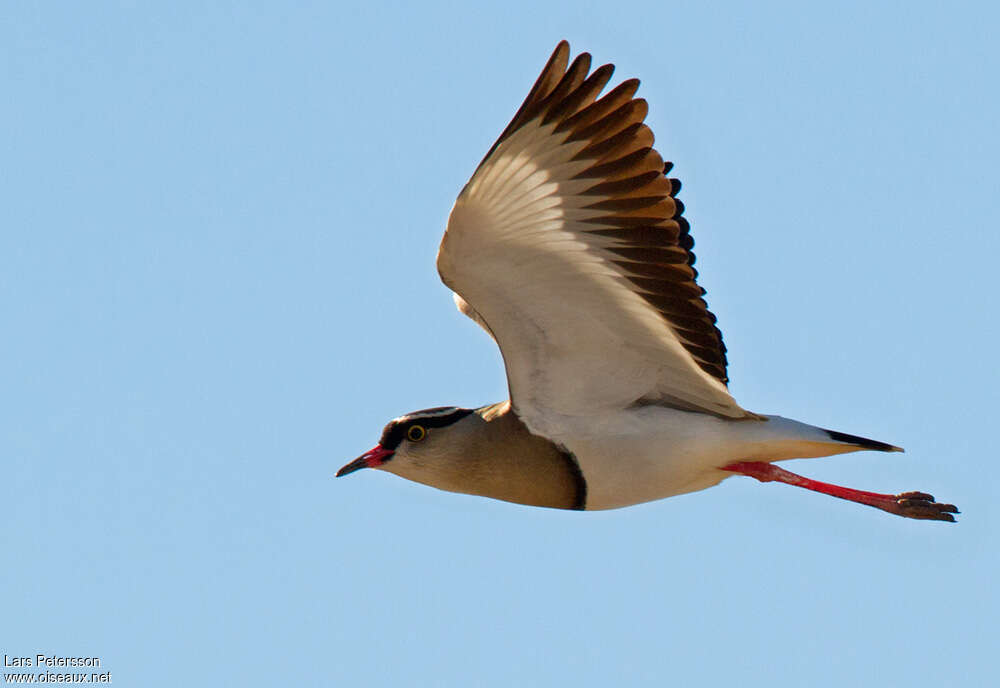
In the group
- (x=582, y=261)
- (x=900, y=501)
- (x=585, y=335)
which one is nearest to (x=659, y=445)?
(x=585, y=335)

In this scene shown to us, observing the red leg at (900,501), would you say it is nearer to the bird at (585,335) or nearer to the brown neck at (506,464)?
the bird at (585,335)

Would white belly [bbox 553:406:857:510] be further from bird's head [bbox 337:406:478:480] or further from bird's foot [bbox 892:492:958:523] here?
bird's foot [bbox 892:492:958:523]

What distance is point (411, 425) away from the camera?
11602 millimetres

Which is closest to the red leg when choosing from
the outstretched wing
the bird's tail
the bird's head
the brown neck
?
the bird's tail

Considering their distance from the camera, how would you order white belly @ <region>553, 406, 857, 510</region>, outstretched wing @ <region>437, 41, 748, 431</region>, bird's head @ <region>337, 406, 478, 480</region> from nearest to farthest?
outstretched wing @ <region>437, 41, 748, 431</region> < white belly @ <region>553, 406, 857, 510</region> < bird's head @ <region>337, 406, 478, 480</region>

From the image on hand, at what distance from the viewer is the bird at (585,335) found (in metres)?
9.90

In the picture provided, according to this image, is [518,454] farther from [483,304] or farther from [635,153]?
[635,153]

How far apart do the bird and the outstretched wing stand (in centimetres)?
1

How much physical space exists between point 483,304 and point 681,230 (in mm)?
1380

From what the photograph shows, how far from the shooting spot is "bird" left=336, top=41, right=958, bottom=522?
9.90 metres

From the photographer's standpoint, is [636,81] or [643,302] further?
[643,302]

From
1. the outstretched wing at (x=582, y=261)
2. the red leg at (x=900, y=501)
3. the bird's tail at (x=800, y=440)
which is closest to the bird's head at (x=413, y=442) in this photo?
the outstretched wing at (x=582, y=261)

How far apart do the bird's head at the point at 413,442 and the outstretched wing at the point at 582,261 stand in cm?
59

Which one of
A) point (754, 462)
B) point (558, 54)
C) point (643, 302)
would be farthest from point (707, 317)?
point (558, 54)
